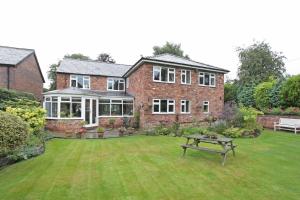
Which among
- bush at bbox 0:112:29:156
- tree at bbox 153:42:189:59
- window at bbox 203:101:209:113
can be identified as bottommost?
bush at bbox 0:112:29:156

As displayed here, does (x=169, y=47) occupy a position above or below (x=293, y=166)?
above

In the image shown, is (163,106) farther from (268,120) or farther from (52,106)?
(268,120)

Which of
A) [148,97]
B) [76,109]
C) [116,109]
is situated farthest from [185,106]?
[76,109]

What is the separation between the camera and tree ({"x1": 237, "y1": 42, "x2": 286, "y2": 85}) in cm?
3073

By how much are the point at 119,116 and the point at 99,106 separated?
194 cm

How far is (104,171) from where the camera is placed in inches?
242

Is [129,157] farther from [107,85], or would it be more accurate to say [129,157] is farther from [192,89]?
[107,85]

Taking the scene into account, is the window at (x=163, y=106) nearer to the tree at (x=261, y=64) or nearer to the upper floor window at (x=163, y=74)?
the upper floor window at (x=163, y=74)

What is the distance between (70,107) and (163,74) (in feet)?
25.1

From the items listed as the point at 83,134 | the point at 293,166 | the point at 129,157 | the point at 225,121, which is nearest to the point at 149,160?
the point at 129,157

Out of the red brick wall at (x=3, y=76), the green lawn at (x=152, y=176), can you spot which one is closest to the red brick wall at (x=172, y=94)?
the green lawn at (x=152, y=176)

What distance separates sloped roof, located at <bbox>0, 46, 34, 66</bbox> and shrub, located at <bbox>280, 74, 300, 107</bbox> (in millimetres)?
23326

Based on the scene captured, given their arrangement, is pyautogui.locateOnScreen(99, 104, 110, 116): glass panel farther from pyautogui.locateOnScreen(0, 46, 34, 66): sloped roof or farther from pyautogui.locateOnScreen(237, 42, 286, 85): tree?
pyautogui.locateOnScreen(237, 42, 286, 85): tree

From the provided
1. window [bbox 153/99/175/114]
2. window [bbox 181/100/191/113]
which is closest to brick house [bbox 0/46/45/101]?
window [bbox 153/99/175/114]
